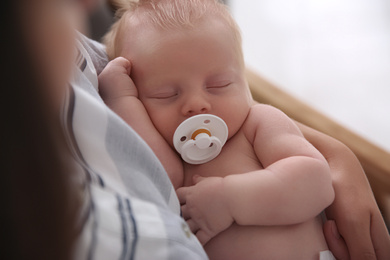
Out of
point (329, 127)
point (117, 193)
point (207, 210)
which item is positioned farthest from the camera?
point (329, 127)

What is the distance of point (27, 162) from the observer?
1.04 ft

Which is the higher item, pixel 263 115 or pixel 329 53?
pixel 263 115

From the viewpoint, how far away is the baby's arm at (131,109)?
68 centimetres

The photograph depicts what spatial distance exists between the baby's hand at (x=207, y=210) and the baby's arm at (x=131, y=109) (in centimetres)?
7

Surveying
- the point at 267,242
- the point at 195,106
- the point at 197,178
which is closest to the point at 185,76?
the point at 195,106

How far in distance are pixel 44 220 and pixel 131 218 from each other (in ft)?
0.42

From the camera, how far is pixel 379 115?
6.66 feet

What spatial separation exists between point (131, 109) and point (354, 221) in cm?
41

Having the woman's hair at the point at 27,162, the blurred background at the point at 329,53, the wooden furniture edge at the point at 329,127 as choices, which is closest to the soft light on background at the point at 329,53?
the blurred background at the point at 329,53

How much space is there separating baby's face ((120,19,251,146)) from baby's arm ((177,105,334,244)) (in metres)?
0.12

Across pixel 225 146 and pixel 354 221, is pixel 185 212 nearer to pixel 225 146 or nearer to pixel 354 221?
pixel 225 146

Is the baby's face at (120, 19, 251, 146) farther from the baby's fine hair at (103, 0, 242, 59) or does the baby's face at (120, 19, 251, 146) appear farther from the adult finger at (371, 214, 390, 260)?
the adult finger at (371, 214, 390, 260)

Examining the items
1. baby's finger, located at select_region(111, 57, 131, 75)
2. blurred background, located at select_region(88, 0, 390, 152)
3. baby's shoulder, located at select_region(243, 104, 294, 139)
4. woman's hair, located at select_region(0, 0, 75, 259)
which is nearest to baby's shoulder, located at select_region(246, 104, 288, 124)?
baby's shoulder, located at select_region(243, 104, 294, 139)

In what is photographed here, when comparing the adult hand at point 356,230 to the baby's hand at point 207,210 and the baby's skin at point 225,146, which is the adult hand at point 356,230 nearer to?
the baby's skin at point 225,146
